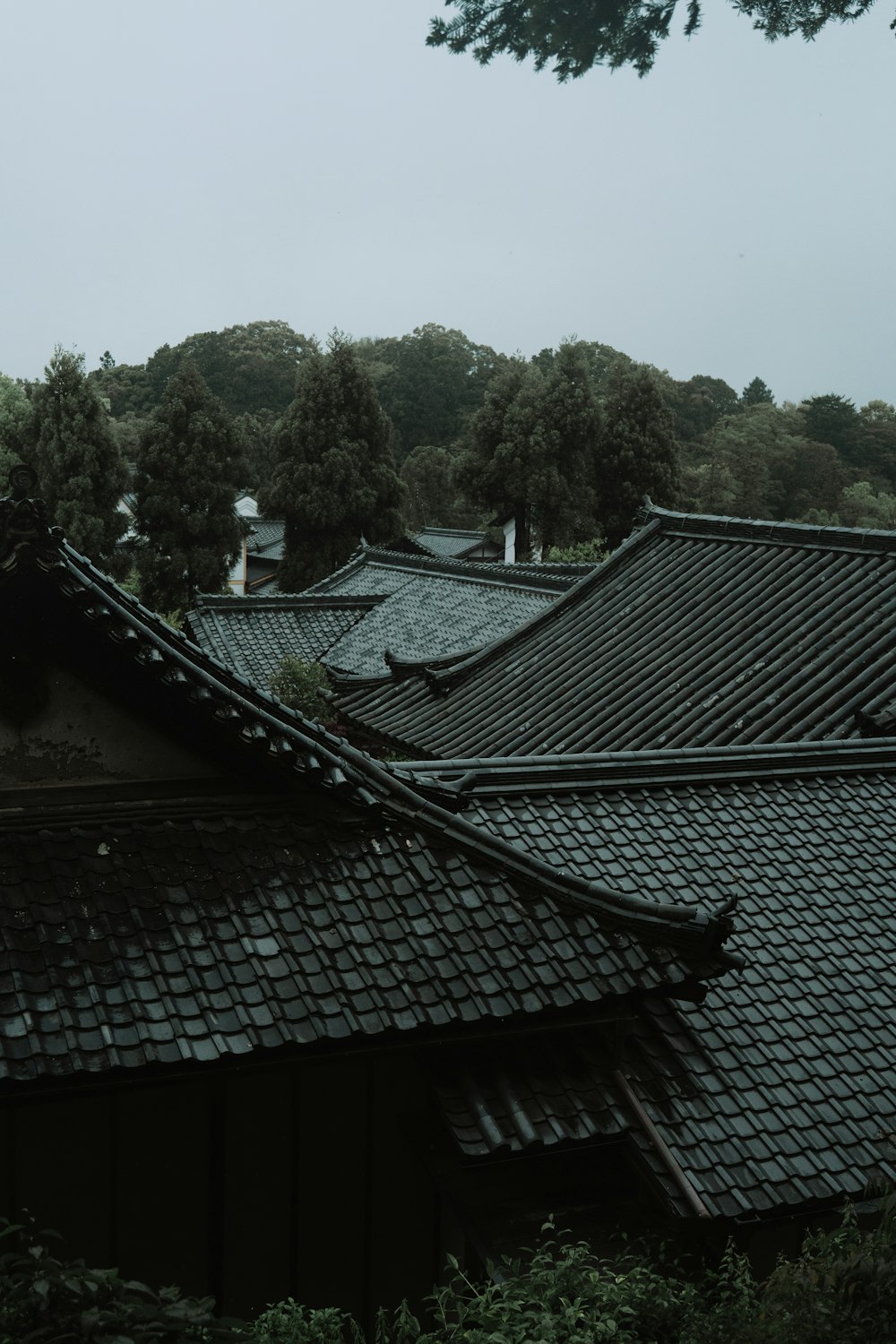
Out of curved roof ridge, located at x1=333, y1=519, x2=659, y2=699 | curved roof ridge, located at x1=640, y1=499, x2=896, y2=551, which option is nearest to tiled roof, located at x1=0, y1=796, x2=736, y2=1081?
curved roof ridge, located at x1=333, y1=519, x2=659, y2=699

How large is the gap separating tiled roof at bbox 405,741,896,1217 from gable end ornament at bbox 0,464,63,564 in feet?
11.6

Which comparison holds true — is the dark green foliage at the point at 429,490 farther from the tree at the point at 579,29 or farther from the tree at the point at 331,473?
the tree at the point at 579,29

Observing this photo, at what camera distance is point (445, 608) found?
28125 millimetres

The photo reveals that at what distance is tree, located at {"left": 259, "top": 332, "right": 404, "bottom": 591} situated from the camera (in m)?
41.6

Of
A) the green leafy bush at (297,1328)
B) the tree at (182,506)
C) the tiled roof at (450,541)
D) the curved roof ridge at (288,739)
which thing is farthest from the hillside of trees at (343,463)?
the green leafy bush at (297,1328)


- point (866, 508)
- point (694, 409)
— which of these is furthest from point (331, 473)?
point (694, 409)

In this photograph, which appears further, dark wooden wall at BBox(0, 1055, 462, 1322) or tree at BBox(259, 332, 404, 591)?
tree at BBox(259, 332, 404, 591)

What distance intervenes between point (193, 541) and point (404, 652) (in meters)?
15.1

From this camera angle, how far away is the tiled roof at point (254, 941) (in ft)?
18.6

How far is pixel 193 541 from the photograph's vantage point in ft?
130

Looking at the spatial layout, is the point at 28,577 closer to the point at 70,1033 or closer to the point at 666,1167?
the point at 70,1033

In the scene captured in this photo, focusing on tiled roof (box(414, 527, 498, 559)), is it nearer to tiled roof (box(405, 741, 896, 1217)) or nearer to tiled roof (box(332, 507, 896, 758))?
tiled roof (box(332, 507, 896, 758))

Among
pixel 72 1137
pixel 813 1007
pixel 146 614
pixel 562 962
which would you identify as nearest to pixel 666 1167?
pixel 562 962

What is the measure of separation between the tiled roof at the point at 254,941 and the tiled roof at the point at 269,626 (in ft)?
69.8
